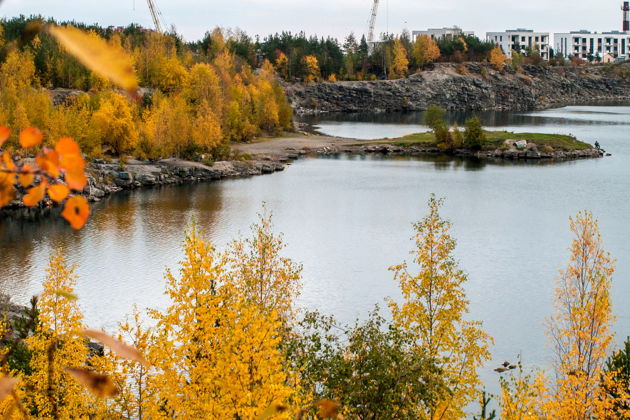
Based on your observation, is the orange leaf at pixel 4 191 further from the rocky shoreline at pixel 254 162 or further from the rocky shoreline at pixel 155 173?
the rocky shoreline at pixel 155 173

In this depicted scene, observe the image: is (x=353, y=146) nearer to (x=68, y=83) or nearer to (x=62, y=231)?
(x=68, y=83)

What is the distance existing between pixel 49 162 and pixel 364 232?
25.1 meters

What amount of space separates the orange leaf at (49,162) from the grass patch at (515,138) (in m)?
49.1

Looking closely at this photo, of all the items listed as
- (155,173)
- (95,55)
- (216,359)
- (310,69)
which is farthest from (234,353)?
(310,69)

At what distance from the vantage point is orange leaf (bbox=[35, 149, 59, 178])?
89 cm

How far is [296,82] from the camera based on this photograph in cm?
8869

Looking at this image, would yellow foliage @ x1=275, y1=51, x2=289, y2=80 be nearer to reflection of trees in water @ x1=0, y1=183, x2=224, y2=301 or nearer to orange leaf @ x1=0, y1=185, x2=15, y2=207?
reflection of trees in water @ x1=0, y1=183, x2=224, y2=301

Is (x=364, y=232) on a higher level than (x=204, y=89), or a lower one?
lower

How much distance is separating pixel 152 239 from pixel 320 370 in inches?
613

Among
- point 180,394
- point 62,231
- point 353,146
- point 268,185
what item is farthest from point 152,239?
point 353,146

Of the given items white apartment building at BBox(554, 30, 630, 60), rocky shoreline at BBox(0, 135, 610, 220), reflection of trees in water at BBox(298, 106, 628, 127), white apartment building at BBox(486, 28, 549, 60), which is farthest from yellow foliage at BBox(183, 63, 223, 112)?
white apartment building at BBox(554, 30, 630, 60)

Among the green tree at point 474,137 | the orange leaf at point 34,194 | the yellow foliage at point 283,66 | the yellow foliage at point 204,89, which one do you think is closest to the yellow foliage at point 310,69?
the yellow foliage at point 283,66

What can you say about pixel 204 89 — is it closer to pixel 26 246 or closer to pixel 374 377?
pixel 26 246

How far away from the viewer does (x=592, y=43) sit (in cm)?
14175
